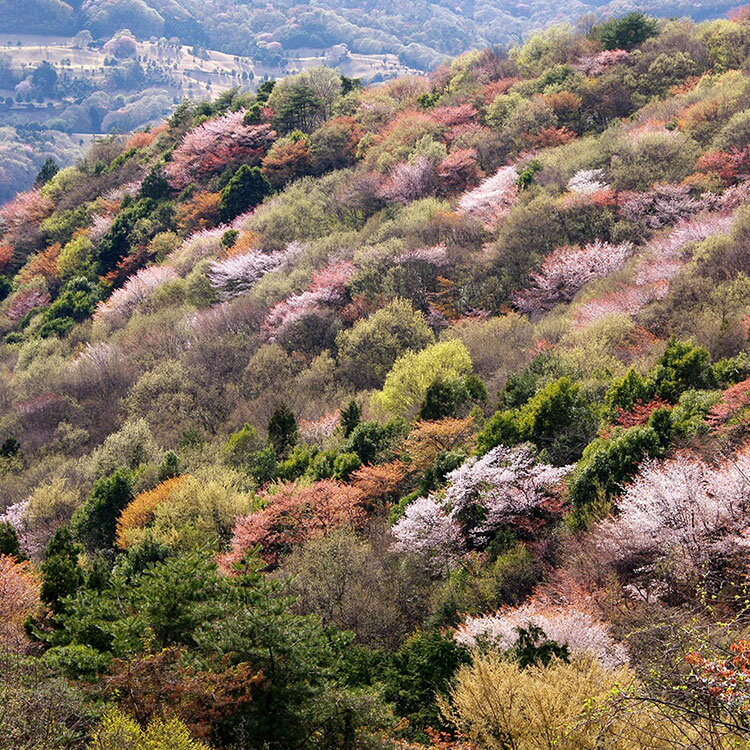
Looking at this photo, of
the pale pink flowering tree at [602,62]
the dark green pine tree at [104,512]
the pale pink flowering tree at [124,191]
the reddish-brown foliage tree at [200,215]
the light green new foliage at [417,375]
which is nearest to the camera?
the dark green pine tree at [104,512]

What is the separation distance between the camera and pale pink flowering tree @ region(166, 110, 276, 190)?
66938 millimetres

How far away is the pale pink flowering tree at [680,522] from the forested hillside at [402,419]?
70 mm

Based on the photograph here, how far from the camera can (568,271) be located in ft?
128

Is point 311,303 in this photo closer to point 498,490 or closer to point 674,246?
point 674,246

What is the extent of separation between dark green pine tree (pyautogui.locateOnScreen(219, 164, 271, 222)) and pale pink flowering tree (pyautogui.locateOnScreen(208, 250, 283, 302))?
12.5 metres

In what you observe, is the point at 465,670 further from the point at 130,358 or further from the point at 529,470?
the point at 130,358

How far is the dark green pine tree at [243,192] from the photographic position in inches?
2421

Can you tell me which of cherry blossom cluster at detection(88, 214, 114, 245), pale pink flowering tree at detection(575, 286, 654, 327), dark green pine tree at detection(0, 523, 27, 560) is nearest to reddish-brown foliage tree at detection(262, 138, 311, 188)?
cherry blossom cluster at detection(88, 214, 114, 245)

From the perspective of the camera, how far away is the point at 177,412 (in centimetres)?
3884

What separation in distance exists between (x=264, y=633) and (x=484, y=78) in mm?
66157

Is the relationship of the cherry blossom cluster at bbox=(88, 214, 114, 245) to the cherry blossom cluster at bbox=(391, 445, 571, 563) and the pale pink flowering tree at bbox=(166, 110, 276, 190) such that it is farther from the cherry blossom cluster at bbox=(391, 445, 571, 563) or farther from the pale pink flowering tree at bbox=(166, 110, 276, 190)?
the cherry blossom cluster at bbox=(391, 445, 571, 563)

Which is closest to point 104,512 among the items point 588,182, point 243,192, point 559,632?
point 559,632

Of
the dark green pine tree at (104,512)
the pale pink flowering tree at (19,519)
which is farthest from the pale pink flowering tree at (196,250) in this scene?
the dark green pine tree at (104,512)

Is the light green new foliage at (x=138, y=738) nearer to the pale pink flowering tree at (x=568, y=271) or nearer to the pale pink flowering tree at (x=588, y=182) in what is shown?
the pale pink flowering tree at (x=568, y=271)
